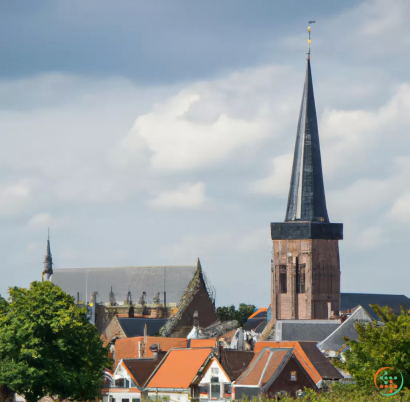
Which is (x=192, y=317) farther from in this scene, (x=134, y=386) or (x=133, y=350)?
(x=134, y=386)

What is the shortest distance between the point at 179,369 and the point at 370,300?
7986 cm

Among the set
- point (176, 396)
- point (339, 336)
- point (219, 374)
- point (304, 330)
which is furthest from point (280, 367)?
point (304, 330)

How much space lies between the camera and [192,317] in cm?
12231

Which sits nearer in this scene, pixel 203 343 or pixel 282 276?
pixel 203 343

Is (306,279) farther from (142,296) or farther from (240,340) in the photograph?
(240,340)

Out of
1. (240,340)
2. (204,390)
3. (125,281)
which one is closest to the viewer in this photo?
(204,390)

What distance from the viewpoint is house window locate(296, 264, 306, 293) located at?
412 feet

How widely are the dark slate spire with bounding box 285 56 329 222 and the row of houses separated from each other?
1810 inches

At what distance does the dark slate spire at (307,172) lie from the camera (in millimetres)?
124750

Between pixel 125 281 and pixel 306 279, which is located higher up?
pixel 125 281

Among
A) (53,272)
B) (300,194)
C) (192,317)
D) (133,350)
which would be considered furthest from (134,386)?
(53,272)

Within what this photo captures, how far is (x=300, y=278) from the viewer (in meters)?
126

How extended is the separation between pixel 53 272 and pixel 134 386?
93204 mm

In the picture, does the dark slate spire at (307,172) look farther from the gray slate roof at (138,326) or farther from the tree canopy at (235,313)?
the tree canopy at (235,313)
